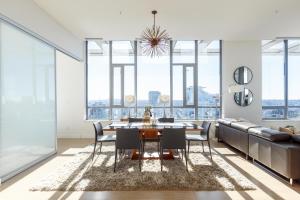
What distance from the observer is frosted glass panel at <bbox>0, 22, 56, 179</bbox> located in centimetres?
350

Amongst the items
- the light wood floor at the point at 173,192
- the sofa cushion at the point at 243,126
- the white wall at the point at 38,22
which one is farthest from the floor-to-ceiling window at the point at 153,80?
the light wood floor at the point at 173,192

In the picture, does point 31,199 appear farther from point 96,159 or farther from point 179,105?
point 179,105

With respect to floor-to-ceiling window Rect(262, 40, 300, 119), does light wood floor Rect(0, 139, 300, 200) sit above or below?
below

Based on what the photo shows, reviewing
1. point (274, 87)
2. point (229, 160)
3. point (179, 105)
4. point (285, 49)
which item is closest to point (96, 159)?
point (229, 160)

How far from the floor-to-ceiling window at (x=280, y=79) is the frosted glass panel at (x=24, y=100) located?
21.2ft

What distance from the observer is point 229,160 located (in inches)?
183

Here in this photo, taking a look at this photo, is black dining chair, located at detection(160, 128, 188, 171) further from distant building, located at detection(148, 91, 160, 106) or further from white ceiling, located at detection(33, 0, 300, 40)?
distant building, located at detection(148, 91, 160, 106)

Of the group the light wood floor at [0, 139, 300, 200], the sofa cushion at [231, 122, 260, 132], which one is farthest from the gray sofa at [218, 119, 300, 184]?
the light wood floor at [0, 139, 300, 200]

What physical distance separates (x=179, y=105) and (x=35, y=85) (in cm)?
447

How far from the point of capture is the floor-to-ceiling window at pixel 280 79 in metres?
7.52

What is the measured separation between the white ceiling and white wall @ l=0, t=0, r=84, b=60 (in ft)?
0.51

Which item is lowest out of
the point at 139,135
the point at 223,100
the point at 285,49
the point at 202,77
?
the point at 139,135

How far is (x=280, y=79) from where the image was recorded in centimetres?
754

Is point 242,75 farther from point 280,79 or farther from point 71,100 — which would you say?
point 71,100
